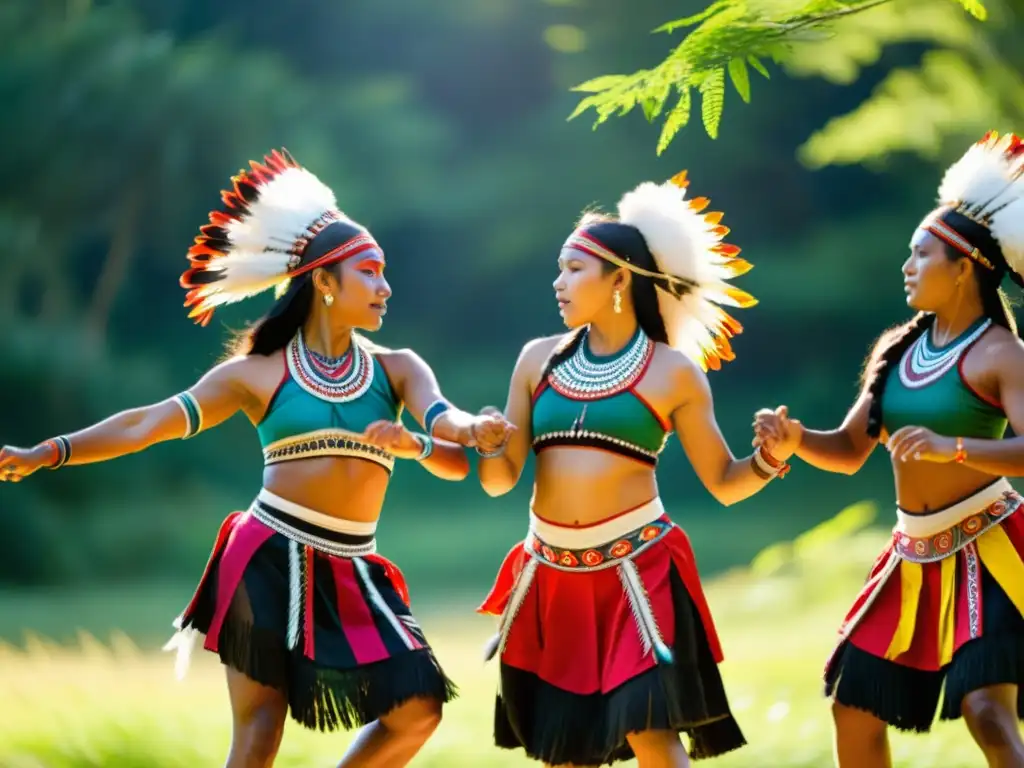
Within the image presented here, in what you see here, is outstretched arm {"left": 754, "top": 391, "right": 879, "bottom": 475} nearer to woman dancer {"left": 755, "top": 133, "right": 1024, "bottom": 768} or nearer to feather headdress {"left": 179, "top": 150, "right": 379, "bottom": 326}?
woman dancer {"left": 755, "top": 133, "right": 1024, "bottom": 768}

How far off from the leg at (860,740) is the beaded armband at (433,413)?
1.16 metres

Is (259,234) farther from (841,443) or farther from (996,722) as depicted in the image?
(996,722)

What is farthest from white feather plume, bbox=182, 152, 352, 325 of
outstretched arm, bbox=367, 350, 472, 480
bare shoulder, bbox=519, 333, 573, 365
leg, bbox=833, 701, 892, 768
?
leg, bbox=833, 701, 892, 768

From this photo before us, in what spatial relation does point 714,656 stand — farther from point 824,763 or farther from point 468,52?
point 468,52

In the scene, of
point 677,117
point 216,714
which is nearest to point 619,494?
point 677,117

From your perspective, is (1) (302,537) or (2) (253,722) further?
(1) (302,537)

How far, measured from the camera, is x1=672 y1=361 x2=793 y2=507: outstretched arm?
3643 mm

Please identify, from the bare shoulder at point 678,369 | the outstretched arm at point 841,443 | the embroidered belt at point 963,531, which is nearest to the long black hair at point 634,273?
the bare shoulder at point 678,369

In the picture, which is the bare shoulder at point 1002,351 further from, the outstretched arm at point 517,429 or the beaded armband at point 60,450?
the beaded armband at point 60,450

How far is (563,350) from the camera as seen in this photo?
3.85 m

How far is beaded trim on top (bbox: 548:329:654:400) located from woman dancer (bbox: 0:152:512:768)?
0.26 meters

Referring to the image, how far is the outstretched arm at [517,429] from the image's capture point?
3.73 metres

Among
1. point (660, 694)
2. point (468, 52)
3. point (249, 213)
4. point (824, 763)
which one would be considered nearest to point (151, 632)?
point (824, 763)

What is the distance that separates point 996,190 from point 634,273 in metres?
0.90
